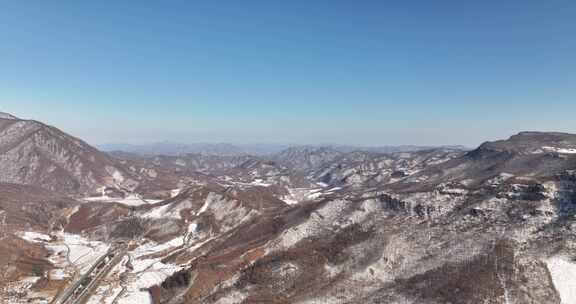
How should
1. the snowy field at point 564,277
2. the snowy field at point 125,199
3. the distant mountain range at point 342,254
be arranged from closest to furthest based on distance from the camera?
the snowy field at point 564,277 < the distant mountain range at point 342,254 < the snowy field at point 125,199

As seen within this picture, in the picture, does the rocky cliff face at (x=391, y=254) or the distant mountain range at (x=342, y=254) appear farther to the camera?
the distant mountain range at (x=342, y=254)

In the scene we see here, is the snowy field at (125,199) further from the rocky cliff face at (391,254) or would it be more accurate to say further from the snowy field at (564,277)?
the snowy field at (564,277)

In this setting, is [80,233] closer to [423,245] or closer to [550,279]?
[423,245]

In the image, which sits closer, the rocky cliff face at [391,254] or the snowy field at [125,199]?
the rocky cliff face at [391,254]

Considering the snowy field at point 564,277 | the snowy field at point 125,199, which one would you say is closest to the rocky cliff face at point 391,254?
the snowy field at point 564,277

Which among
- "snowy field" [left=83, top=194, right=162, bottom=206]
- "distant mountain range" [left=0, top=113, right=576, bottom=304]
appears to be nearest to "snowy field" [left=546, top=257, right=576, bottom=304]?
"distant mountain range" [left=0, top=113, right=576, bottom=304]

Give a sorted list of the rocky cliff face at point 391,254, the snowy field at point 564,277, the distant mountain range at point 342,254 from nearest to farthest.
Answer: the snowy field at point 564,277, the rocky cliff face at point 391,254, the distant mountain range at point 342,254

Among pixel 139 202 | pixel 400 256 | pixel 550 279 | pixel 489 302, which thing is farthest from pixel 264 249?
pixel 139 202

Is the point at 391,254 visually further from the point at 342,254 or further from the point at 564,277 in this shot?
the point at 564,277

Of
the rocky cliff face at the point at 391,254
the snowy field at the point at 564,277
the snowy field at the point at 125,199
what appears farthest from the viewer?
the snowy field at the point at 125,199

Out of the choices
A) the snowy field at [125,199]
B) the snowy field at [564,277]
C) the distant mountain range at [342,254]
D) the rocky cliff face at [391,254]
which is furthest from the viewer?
the snowy field at [125,199]

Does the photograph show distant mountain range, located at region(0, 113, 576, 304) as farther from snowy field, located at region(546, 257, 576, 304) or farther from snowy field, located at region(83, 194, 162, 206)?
snowy field, located at region(83, 194, 162, 206)

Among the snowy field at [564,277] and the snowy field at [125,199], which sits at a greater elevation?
the snowy field at [564,277]
